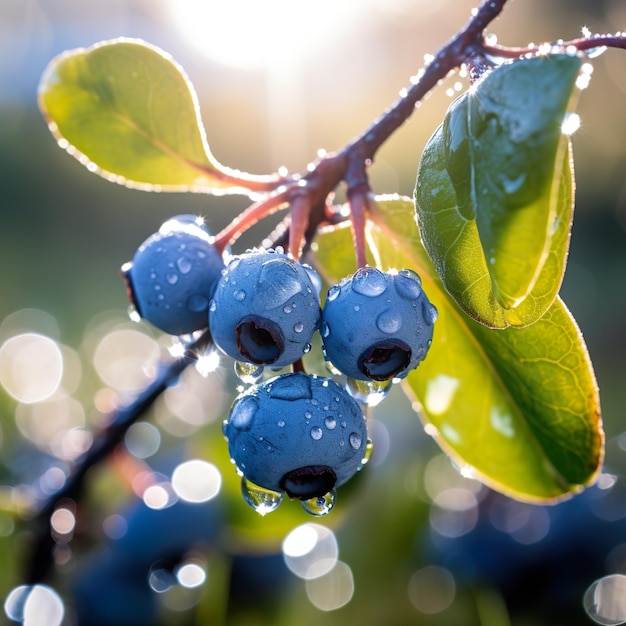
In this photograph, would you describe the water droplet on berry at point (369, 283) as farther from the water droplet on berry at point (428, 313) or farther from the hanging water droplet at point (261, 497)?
the hanging water droplet at point (261, 497)

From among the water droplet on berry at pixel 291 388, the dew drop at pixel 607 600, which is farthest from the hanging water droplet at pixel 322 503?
the dew drop at pixel 607 600

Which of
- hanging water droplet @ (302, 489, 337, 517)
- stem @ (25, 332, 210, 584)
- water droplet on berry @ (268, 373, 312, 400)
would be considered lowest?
stem @ (25, 332, 210, 584)

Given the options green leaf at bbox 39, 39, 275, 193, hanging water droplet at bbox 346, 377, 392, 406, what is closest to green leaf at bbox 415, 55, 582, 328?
hanging water droplet at bbox 346, 377, 392, 406

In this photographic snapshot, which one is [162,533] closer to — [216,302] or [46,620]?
[46,620]

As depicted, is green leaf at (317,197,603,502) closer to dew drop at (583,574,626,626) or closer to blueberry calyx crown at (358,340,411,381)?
blueberry calyx crown at (358,340,411,381)

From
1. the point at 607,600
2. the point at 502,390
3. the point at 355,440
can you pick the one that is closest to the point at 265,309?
the point at 355,440

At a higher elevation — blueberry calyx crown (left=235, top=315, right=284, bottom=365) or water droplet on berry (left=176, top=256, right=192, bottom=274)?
water droplet on berry (left=176, top=256, right=192, bottom=274)

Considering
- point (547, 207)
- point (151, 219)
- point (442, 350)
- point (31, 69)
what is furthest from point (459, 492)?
point (31, 69)
